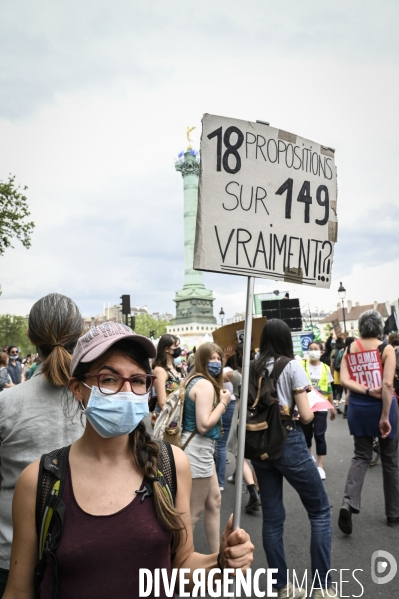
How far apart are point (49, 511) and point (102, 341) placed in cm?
55

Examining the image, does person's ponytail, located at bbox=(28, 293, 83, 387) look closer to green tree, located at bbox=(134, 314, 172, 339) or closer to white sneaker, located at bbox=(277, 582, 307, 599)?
white sneaker, located at bbox=(277, 582, 307, 599)

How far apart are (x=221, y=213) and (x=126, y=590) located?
5.51ft

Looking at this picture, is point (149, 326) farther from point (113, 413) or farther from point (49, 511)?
point (49, 511)

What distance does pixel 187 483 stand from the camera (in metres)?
1.87

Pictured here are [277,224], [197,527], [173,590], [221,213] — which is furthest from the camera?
[197,527]

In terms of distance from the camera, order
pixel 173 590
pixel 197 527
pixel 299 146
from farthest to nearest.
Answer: pixel 197 527
pixel 299 146
pixel 173 590

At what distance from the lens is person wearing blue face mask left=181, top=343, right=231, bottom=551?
165 inches

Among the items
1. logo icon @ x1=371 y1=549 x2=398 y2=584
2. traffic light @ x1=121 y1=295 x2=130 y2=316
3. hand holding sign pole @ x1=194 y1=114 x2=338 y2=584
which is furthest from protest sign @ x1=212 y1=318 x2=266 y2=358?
traffic light @ x1=121 y1=295 x2=130 y2=316

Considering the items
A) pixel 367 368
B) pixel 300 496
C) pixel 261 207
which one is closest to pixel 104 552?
pixel 261 207

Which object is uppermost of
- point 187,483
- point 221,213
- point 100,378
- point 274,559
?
point 221,213

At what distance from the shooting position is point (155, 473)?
1.76 m

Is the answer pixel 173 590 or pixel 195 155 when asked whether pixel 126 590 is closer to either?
Answer: pixel 173 590

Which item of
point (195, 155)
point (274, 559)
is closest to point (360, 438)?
point (274, 559)

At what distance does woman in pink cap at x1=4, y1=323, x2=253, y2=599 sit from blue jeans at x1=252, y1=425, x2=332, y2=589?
1864 millimetres
